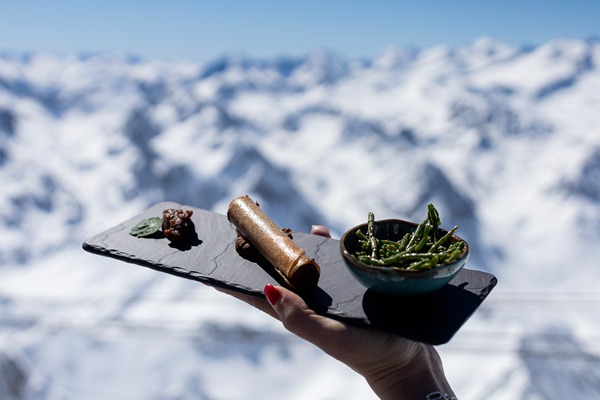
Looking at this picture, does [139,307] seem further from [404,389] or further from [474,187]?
[474,187]

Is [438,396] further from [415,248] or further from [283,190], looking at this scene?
[283,190]

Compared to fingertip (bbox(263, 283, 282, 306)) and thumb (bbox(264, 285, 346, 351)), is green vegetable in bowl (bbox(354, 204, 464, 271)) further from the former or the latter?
fingertip (bbox(263, 283, 282, 306))

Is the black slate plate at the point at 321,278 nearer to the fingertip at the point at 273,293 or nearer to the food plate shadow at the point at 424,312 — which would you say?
the food plate shadow at the point at 424,312

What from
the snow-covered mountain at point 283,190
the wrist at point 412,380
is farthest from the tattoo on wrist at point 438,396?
the snow-covered mountain at point 283,190

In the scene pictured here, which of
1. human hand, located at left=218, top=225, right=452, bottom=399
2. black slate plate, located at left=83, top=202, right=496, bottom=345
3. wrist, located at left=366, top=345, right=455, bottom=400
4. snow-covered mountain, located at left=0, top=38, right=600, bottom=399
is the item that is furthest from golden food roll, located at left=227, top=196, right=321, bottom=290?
snow-covered mountain, located at left=0, top=38, right=600, bottom=399

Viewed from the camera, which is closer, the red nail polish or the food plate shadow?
the food plate shadow

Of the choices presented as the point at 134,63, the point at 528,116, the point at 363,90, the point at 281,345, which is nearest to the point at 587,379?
the point at 281,345
